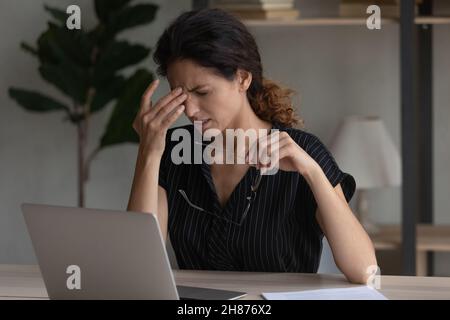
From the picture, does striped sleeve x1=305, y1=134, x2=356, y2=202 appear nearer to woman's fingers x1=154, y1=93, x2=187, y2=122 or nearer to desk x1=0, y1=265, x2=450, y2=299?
desk x1=0, y1=265, x2=450, y2=299

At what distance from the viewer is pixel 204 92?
225 cm

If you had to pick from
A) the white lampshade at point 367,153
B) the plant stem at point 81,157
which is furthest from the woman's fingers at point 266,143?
the plant stem at point 81,157

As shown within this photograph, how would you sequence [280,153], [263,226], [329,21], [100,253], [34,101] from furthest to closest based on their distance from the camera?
1. [34,101]
2. [329,21]
3. [263,226]
4. [280,153]
5. [100,253]

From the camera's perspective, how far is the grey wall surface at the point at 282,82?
4.08 m

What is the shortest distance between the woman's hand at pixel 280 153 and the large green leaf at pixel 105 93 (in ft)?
6.77

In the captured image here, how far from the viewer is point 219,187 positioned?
2428 millimetres

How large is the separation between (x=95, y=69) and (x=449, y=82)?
158 centimetres

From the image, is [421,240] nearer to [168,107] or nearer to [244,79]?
[244,79]

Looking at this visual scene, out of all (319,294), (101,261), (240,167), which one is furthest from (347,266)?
(101,261)

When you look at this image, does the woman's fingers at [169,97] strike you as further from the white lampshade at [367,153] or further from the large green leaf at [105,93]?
the large green leaf at [105,93]

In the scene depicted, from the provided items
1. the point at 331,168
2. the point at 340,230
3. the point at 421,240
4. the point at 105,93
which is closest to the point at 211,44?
the point at 331,168

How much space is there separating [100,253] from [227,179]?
0.77 meters

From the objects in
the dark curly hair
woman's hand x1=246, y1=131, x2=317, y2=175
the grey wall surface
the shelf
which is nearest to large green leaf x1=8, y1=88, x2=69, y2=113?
the grey wall surface

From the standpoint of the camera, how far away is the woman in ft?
7.38
